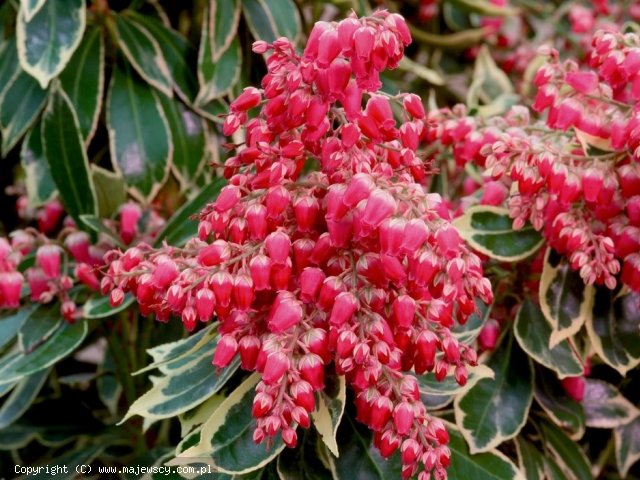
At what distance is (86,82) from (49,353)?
501mm

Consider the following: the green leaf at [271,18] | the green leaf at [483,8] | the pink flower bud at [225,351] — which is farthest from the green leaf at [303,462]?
the green leaf at [483,8]

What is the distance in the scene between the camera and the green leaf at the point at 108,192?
1.31m

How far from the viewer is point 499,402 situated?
42.4 inches

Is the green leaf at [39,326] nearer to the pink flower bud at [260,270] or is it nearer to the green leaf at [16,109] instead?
the green leaf at [16,109]

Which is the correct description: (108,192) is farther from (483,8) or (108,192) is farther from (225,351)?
(483,8)

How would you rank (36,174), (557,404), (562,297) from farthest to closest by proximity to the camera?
(36,174)
(557,404)
(562,297)

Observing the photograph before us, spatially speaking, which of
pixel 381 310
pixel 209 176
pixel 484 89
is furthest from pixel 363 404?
pixel 484 89

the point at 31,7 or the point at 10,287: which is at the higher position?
the point at 31,7

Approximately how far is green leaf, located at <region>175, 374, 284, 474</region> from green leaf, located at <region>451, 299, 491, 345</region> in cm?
28

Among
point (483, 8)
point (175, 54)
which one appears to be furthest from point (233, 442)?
point (483, 8)

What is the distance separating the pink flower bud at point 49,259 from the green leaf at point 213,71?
1.26 feet

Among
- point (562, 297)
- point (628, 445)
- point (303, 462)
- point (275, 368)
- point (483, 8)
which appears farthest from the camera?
point (483, 8)

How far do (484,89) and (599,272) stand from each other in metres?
0.83

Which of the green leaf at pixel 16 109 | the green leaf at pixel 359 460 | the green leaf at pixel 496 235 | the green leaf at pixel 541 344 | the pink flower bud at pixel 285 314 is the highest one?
the pink flower bud at pixel 285 314
